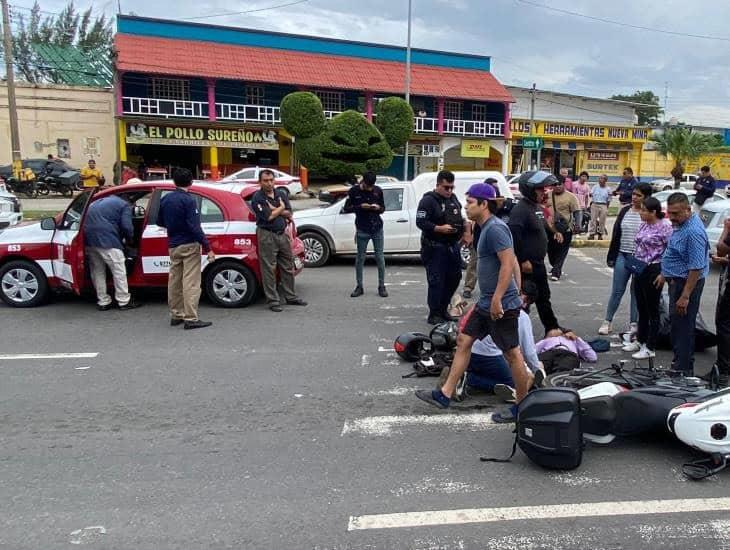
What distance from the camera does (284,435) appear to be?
170 inches

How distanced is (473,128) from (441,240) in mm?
34233

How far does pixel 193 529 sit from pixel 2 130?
38.9 metres

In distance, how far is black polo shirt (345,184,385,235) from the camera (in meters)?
8.61

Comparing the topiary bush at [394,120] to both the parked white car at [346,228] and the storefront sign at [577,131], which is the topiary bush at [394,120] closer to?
the storefront sign at [577,131]

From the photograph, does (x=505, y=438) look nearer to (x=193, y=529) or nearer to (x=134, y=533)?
(x=193, y=529)

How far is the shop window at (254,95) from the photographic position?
35.0 m

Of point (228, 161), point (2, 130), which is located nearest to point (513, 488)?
point (228, 161)

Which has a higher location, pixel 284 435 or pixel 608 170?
pixel 608 170

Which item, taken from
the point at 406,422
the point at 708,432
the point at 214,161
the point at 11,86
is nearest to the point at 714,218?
the point at 708,432

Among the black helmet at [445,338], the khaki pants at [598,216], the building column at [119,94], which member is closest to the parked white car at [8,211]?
the black helmet at [445,338]

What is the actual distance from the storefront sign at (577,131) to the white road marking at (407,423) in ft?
137

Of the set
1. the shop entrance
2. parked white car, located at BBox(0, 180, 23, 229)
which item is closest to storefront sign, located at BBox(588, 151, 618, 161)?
the shop entrance

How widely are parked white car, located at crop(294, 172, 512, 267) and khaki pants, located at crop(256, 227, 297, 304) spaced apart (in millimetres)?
3213

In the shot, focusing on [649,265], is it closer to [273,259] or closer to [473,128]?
[273,259]
